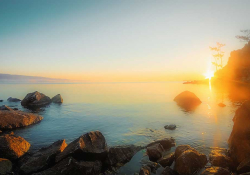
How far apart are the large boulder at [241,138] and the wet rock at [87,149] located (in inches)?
467

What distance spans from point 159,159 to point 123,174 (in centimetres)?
403

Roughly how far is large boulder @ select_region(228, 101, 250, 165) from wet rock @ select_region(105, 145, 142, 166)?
952 centimetres

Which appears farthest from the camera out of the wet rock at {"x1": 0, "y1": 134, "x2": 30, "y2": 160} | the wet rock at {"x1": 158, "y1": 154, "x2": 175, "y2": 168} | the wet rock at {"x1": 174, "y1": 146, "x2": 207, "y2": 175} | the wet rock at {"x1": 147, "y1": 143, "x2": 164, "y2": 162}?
the wet rock at {"x1": 147, "y1": 143, "x2": 164, "y2": 162}

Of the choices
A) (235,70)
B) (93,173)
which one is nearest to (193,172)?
(93,173)

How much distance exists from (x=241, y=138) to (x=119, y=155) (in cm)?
1164

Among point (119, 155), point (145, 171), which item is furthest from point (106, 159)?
point (145, 171)

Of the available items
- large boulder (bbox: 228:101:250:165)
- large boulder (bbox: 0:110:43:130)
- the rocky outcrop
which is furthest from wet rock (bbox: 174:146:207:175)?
large boulder (bbox: 0:110:43:130)

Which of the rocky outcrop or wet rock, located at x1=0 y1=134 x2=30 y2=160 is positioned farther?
wet rock, located at x1=0 y1=134 x2=30 y2=160

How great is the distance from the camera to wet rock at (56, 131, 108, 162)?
468 inches

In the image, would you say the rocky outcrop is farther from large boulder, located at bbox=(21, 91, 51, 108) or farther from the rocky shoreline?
large boulder, located at bbox=(21, 91, 51, 108)

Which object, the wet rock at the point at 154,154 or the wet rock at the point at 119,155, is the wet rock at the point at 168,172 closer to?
the wet rock at the point at 154,154

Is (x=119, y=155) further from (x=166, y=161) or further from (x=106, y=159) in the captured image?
(x=166, y=161)

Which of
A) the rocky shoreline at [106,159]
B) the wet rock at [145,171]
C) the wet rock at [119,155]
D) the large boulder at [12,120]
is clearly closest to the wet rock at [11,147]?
the rocky shoreline at [106,159]

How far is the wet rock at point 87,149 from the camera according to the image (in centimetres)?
1188
